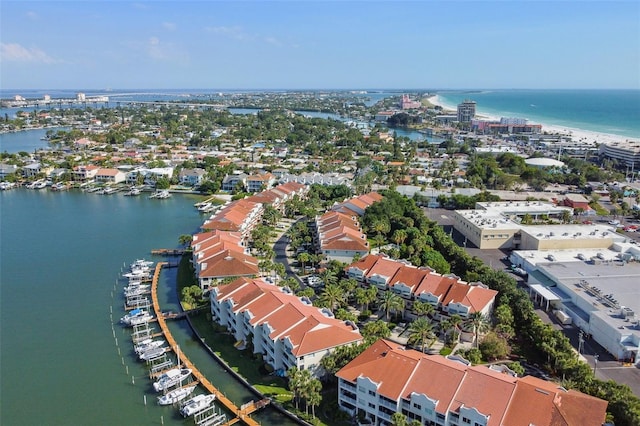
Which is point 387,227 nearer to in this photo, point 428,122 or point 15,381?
point 15,381

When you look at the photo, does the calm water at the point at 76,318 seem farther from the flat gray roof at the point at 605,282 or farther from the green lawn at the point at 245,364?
the flat gray roof at the point at 605,282

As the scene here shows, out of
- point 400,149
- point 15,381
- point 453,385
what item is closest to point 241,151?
point 400,149

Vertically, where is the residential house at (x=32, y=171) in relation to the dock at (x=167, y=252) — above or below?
above

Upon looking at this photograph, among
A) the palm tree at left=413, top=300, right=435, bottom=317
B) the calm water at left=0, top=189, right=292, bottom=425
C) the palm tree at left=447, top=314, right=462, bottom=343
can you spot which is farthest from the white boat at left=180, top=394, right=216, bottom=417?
the palm tree at left=447, top=314, right=462, bottom=343

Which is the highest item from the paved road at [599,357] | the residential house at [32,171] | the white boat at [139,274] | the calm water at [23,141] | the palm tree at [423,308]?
the calm water at [23,141]

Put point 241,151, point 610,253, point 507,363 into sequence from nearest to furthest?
1. point 507,363
2. point 610,253
3. point 241,151

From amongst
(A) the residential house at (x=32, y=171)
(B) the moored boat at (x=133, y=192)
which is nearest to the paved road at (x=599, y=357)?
(B) the moored boat at (x=133, y=192)
